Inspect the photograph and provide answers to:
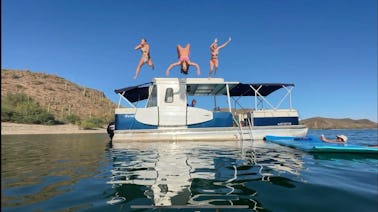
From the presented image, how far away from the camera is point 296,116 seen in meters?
19.2

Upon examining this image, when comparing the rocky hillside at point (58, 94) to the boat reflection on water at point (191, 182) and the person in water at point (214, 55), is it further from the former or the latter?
the boat reflection on water at point (191, 182)

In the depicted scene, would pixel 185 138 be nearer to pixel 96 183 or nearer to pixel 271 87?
pixel 271 87

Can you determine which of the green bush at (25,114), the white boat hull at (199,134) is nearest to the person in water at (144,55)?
the white boat hull at (199,134)

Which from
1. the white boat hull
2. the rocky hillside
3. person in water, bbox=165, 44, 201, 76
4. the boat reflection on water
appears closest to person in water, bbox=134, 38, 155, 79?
person in water, bbox=165, 44, 201, 76

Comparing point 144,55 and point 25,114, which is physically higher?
point 144,55

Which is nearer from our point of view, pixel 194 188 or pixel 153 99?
pixel 194 188

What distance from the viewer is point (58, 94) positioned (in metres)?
84.9

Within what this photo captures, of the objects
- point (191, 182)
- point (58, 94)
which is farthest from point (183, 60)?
point (58, 94)

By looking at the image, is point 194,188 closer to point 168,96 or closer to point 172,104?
point 172,104

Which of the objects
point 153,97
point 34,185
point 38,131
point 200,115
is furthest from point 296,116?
point 38,131

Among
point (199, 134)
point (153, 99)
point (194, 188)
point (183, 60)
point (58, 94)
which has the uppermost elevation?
point (58, 94)

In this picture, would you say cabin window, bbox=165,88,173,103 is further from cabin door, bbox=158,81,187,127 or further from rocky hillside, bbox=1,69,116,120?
rocky hillside, bbox=1,69,116,120

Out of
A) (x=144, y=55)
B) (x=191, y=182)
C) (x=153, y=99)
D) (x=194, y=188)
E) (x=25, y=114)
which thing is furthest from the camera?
(x=25, y=114)

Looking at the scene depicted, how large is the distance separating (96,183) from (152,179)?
1181 millimetres
